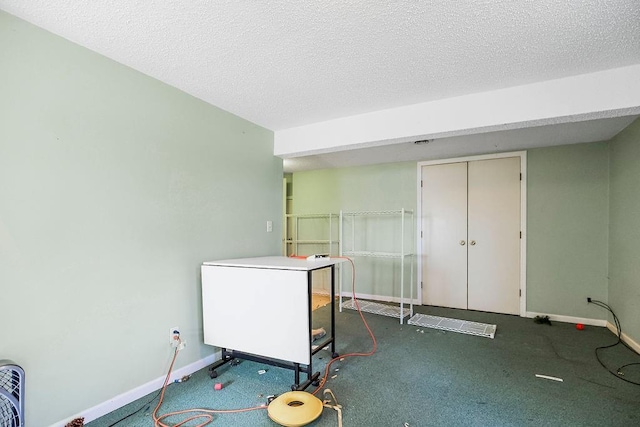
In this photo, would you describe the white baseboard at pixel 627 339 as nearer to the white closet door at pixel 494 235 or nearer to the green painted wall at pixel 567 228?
the green painted wall at pixel 567 228

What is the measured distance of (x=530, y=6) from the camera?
4.79ft

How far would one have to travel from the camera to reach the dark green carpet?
186cm

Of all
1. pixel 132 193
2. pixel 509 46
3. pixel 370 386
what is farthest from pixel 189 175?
pixel 509 46

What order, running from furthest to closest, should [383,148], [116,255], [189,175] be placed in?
[383,148] < [189,175] < [116,255]

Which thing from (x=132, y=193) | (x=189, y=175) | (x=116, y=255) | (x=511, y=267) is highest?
(x=189, y=175)

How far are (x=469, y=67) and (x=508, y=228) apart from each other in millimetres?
2720

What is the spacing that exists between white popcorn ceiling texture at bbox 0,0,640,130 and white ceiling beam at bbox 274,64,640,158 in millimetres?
98

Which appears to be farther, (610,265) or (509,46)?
(610,265)

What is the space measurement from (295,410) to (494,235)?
347 cm

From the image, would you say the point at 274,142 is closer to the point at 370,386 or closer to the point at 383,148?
the point at 383,148

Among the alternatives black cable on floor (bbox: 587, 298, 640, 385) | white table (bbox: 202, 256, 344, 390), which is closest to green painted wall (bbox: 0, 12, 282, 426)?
white table (bbox: 202, 256, 344, 390)

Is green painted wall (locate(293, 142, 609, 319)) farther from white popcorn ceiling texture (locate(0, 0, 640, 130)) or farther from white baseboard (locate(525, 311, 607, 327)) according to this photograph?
white popcorn ceiling texture (locate(0, 0, 640, 130))

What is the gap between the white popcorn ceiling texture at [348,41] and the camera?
58.1 inches

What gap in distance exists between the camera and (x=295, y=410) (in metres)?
1.76
